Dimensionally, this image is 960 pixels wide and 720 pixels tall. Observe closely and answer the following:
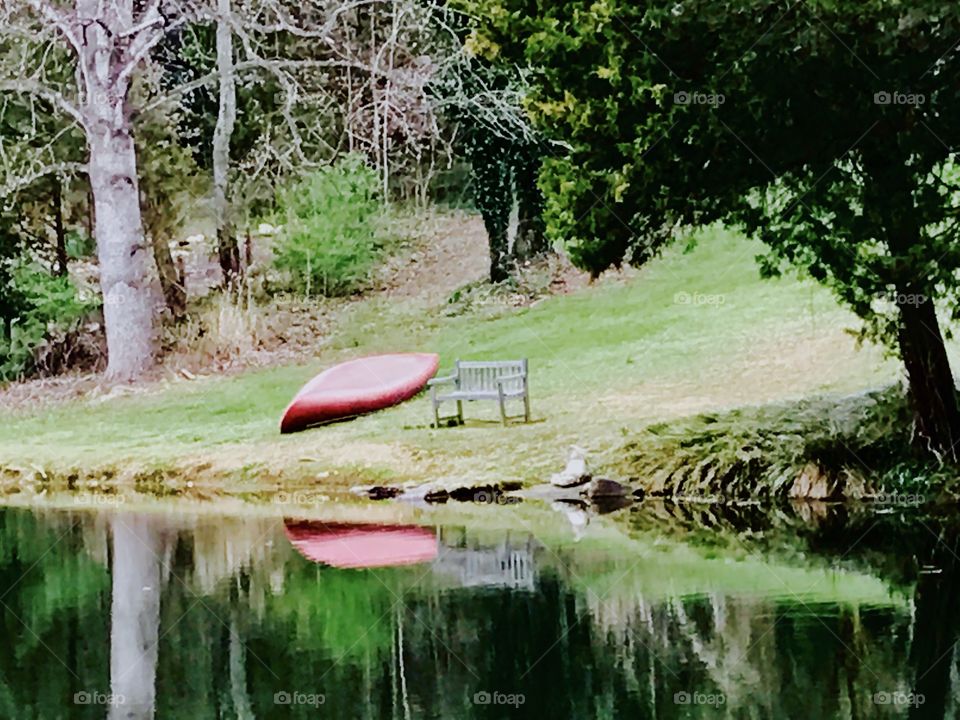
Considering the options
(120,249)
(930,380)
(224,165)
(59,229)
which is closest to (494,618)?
(930,380)

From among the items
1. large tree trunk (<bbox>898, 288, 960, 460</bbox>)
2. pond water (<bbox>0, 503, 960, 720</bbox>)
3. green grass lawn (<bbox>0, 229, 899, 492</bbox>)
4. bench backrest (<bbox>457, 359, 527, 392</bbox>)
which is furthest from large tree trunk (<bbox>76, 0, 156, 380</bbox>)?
large tree trunk (<bbox>898, 288, 960, 460</bbox>)

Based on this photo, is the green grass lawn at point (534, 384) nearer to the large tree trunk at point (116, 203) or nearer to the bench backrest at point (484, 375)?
the bench backrest at point (484, 375)

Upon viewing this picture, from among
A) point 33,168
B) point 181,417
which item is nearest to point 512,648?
point 181,417

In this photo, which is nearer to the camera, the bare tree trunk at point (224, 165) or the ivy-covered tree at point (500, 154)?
the ivy-covered tree at point (500, 154)

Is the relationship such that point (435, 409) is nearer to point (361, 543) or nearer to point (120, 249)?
point (361, 543)

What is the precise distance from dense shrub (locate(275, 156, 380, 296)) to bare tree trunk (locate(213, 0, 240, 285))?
50cm

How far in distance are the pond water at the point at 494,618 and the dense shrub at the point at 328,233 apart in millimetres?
6541

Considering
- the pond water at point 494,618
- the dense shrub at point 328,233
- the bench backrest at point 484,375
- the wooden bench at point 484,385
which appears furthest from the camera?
the dense shrub at point 328,233

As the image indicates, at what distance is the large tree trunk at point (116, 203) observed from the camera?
46.8 feet

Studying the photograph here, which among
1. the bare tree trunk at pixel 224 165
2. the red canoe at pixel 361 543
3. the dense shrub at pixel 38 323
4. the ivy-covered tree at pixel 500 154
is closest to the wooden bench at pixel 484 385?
the red canoe at pixel 361 543

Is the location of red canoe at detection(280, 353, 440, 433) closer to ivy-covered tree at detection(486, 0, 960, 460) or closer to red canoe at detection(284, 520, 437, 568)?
red canoe at detection(284, 520, 437, 568)

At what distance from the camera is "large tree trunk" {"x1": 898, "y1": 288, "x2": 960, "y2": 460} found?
8703mm

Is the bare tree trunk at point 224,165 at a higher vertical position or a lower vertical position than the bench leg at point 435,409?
higher

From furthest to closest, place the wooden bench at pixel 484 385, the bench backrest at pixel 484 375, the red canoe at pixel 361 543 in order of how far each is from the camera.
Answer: the bench backrest at pixel 484 375, the wooden bench at pixel 484 385, the red canoe at pixel 361 543
